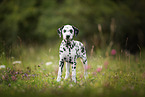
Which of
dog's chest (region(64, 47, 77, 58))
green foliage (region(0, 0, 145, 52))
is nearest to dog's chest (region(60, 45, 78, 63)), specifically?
dog's chest (region(64, 47, 77, 58))

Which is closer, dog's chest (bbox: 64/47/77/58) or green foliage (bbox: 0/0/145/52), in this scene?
dog's chest (bbox: 64/47/77/58)

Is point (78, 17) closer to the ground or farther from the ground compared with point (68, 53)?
farther from the ground

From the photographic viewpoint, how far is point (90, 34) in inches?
619

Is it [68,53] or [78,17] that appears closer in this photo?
[68,53]

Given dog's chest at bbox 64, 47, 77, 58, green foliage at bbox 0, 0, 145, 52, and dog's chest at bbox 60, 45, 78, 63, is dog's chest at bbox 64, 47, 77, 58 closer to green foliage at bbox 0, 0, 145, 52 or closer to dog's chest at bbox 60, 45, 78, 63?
dog's chest at bbox 60, 45, 78, 63

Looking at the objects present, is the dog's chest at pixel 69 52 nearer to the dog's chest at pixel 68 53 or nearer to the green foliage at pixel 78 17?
the dog's chest at pixel 68 53

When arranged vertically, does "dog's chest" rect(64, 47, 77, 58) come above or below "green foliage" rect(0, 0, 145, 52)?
below

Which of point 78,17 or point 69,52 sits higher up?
Answer: point 78,17

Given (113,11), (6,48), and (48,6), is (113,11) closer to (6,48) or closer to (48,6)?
(48,6)

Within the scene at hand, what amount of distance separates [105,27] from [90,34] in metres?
1.69

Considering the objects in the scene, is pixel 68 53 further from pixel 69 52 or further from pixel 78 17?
pixel 78 17

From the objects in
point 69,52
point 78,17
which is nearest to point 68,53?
point 69,52

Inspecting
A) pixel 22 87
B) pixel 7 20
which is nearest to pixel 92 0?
pixel 7 20

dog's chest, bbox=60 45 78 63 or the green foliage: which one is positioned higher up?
the green foliage
